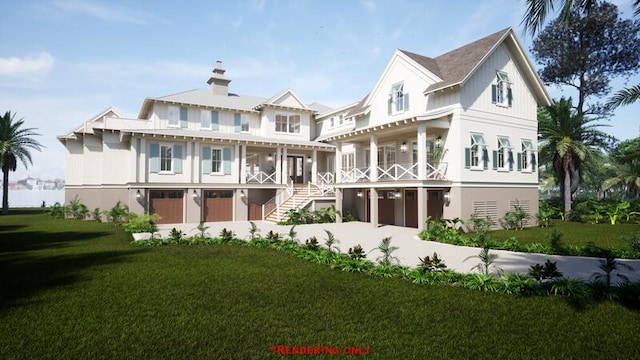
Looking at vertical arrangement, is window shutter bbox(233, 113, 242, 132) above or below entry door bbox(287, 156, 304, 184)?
above

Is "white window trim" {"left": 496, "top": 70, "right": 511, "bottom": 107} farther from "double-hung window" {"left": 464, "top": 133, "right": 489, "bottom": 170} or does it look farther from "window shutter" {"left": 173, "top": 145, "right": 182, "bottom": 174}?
"window shutter" {"left": 173, "top": 145, "right": 182, "bottom": 174}

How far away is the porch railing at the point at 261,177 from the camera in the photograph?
24.6 m

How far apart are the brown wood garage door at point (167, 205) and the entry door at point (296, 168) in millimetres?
8564

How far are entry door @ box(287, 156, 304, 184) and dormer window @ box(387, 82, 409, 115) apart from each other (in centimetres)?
983

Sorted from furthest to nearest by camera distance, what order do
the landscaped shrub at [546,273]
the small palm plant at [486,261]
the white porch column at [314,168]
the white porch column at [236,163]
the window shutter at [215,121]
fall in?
the white porch column at [314,168] < the window shutter at [215,121] < the white porch column at [236,163] < the small palm plant at [486,261] < the landscaped shrub at [546,273]

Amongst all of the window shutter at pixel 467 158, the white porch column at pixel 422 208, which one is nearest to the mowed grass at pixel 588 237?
the white porch column at pixel 422 208

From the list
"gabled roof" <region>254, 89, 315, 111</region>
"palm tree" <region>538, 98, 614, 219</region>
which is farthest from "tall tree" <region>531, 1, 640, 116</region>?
"gabled roof" <region>254, 89, 315, 111</region>

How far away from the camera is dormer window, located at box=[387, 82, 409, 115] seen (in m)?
19.7

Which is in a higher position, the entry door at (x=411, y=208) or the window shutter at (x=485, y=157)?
the window shutter at (x=485, y=157)

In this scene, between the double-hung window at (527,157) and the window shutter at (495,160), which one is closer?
the window shutter at (495,160)

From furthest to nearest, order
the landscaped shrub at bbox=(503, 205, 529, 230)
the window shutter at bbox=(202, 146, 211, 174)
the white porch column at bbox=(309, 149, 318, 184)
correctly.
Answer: the white porch column at bbox=(309, 149, 318, 184)
the window shutter at bbox=(202, 146, 211, 174)
the landscaped shrub at bbox=(503, 205, 529, 230)

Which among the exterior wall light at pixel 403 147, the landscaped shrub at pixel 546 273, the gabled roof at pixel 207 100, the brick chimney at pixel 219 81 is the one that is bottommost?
the landscaped shrub at pixel 546 273

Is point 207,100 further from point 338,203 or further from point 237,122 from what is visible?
point 338,203

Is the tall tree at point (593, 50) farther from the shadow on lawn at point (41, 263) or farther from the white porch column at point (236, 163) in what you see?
the shadow on lawn at point (41, 263)
